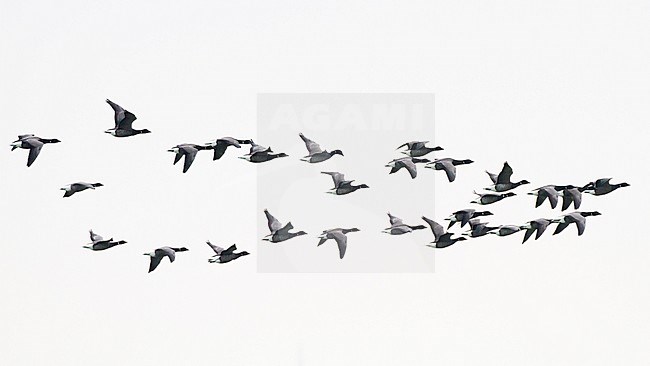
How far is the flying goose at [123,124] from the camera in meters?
144

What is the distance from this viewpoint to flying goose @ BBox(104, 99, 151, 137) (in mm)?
144163

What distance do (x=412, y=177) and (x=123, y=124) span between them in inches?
772

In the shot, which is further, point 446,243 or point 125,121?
point 446,243

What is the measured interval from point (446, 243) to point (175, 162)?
19022mm

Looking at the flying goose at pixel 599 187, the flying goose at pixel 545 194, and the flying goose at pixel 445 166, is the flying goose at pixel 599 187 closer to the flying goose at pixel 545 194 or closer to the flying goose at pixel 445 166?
the flying goose at pixel 545 194

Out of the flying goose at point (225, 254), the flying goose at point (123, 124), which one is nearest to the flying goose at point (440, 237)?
the flying goose at point (225, 254)

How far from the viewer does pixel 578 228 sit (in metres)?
148

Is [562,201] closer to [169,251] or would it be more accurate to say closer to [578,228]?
[578,228]

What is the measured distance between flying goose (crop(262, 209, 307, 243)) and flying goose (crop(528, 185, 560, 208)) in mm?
16045

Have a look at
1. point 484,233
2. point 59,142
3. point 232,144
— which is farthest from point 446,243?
point 59,142

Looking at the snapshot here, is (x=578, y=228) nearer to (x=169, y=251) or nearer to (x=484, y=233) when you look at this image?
(x=484, y=233)

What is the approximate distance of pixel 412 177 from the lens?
499 ft

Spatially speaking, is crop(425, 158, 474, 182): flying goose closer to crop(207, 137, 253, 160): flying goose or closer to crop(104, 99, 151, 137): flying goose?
crop(207, 137, 253, 160): flying goose

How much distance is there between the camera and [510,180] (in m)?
151
